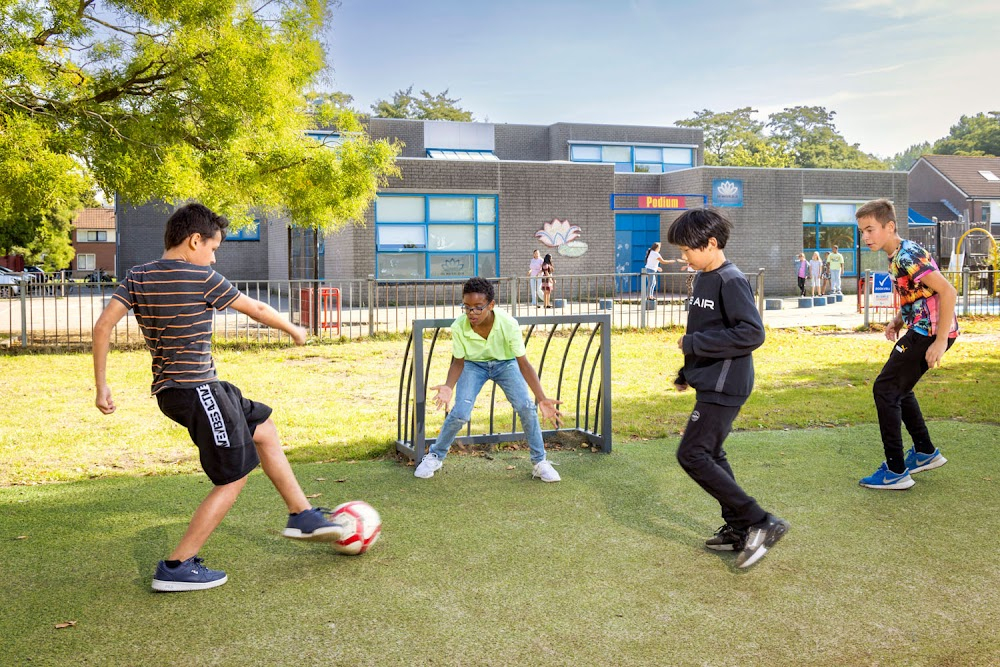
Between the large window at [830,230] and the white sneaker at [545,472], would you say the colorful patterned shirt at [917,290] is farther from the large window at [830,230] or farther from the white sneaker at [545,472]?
the large window at [830,230]

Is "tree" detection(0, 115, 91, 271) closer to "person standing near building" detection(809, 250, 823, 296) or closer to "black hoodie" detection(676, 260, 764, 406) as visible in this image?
"black hoodie" detection(676, 260, 764, 406)

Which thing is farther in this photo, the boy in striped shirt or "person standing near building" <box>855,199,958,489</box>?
"person standing near building" <box>855,199,958,489</box>

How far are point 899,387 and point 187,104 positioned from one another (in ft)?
41.2

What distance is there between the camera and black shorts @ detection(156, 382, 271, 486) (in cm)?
393

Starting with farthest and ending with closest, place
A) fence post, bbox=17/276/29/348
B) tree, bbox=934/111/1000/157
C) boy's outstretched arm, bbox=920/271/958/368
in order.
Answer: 1. tree, bbox=934/111/1000/157
2. fence post, bbox=17/276/29/348
3. boy's outstretched arm, bbox=920/271/958/368

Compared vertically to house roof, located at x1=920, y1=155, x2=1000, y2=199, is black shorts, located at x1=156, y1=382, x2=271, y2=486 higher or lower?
lower

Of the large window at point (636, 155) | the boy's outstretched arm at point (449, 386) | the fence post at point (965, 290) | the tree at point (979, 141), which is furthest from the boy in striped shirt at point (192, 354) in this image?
the tree at point (979, 141)

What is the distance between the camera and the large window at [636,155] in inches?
1722

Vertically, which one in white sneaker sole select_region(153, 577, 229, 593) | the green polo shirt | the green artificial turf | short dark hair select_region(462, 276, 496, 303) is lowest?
the green artificial turf

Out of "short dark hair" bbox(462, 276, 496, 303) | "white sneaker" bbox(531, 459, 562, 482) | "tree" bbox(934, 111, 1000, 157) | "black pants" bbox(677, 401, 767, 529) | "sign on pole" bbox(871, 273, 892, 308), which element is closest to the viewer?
"black pants" bbox(677, 401, 767, 529)

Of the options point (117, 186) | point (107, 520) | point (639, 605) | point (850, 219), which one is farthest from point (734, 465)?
point (850, 219)

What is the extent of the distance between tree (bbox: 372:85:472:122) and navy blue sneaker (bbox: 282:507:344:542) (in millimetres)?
67544

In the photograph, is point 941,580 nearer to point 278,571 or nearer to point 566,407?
point 278,571

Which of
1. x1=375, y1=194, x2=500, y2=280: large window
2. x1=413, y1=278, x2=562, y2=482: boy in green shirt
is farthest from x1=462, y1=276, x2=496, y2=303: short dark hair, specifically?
x1=375, y1=194, x2=500, y2=280: large window
